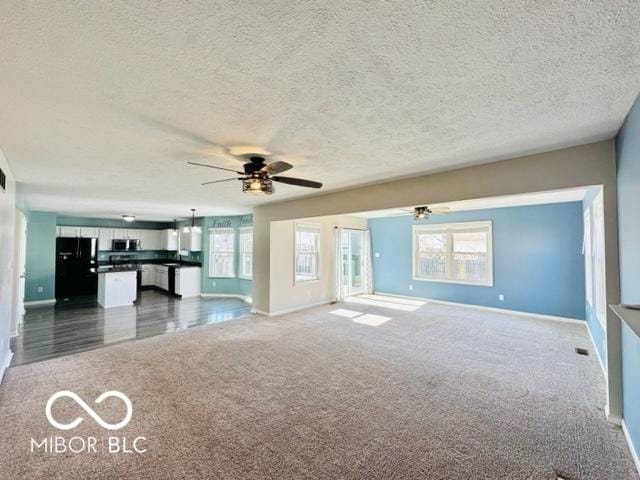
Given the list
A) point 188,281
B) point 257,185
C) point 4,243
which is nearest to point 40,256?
point 188,281

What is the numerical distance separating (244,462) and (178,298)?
7139 millimetres

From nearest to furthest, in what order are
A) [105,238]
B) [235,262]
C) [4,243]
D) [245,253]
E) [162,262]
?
[4,243] → [245,253] → [235,262] → [105,238] → [162,262]

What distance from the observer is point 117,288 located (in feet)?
22.8

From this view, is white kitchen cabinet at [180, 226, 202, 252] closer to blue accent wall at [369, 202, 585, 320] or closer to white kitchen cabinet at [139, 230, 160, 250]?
white kitchen cabinet at [139, 230, 160, 250]

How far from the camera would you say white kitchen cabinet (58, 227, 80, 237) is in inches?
332

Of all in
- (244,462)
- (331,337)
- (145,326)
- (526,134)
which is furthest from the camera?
(145,326)

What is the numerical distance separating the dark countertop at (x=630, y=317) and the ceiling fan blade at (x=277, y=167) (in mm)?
2270

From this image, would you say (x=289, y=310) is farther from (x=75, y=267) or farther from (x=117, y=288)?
(x=75, y=267)

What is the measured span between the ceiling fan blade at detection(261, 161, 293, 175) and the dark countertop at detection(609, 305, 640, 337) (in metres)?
2.27

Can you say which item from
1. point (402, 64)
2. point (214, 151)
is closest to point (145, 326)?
point (214, 151)

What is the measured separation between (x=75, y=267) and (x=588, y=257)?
490 inches

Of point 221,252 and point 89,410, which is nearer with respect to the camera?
point 89,410

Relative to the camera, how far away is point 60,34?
1225mm

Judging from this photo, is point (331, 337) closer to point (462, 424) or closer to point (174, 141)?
point (462, 424)
